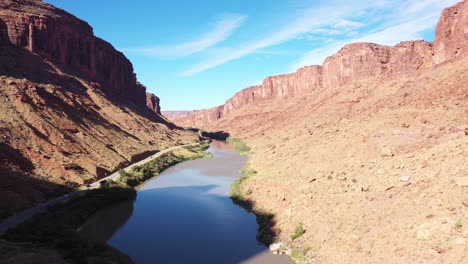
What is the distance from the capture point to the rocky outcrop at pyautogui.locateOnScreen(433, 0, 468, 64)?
5774 centimetres

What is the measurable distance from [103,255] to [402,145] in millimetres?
26970

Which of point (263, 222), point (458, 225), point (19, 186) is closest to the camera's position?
point (458, 225)

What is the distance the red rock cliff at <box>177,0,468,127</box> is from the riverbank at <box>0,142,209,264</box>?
2106 inches

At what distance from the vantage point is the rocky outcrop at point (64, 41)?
8769cm

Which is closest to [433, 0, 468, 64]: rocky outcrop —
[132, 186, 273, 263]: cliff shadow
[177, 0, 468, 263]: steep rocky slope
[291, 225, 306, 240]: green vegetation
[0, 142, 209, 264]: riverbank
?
[177, 0, 468, 263]: steep rocky slope

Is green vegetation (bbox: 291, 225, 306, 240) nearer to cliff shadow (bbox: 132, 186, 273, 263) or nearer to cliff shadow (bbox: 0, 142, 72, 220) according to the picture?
cliff shadow (bbox: 132, 186, 273, 263)

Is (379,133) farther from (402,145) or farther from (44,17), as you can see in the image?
(44,17)

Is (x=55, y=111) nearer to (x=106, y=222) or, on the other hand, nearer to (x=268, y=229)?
(x=106, y=222)

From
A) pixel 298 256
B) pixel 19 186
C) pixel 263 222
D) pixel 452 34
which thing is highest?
pixel 452 34

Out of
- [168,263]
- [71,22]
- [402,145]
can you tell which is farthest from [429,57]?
[71,22]

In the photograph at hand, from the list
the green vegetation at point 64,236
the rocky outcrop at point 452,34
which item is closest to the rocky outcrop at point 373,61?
the rocky outcrop at point 452,34

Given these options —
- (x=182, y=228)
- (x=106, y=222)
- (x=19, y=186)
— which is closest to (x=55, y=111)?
(x=19, y=186)

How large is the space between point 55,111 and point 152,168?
18.2m

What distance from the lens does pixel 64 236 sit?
2578 centimetres
